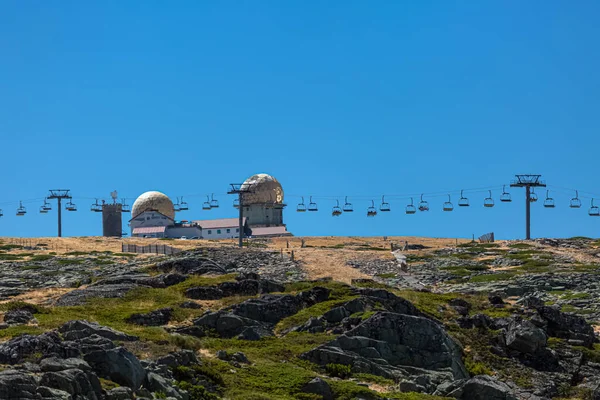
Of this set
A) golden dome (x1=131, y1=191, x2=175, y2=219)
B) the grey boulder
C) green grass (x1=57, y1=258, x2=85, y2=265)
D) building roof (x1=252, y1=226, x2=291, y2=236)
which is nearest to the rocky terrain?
the grey boulder

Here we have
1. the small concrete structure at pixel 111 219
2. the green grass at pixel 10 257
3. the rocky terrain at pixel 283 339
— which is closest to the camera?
the rocky terrain at pixel 283 339

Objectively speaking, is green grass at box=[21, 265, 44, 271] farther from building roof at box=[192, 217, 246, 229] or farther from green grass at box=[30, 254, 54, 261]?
building roof at box=[192, 217, 246, 229]

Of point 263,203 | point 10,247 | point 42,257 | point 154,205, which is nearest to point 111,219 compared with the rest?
point 154,205

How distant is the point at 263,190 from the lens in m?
135

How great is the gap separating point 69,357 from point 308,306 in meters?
18.0

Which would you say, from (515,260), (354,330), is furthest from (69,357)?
(515,260)

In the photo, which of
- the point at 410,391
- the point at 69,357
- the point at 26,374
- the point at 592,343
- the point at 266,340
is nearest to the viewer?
the point at 26,374

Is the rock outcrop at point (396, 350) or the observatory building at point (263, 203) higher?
the observatory building at point (263, 203)

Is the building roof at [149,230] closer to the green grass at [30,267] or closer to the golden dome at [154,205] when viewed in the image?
the golden dome at [154,205]

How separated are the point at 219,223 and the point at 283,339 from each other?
316 feet

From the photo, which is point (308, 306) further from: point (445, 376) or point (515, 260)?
point (515, 260)

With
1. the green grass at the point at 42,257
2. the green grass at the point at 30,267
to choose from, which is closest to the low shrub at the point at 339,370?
the green grass at the point at 30,267

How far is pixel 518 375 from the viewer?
35469 mm

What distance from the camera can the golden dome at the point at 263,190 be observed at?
134 meters
